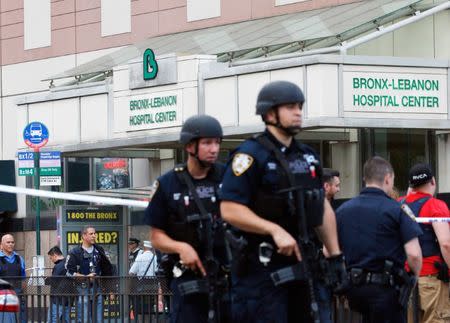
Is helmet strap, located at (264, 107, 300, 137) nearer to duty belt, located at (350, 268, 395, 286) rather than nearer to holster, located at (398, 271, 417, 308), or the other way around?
duty belt, located at (350, 268, 395, 286)

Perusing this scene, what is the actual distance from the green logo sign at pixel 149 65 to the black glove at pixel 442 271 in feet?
53.0

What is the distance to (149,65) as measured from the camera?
2873 cm

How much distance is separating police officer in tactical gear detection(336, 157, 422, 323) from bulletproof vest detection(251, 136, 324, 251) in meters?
1.71

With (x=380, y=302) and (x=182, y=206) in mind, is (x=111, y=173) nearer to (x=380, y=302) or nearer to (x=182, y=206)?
(x=380, y=302)

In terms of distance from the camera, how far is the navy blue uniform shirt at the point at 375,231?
33.6 ft

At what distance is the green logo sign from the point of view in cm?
2855

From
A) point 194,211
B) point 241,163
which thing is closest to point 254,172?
point 241,163

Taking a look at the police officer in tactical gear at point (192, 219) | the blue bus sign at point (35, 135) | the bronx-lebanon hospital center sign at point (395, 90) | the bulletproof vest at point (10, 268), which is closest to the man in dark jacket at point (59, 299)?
the bulletproof vest at point (10, 268)

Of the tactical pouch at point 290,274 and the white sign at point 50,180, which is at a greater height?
the white sign at point 50,180

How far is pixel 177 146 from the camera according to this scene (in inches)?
1188

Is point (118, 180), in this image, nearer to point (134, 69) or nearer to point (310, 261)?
point (134, 69)

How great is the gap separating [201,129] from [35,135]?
758 inches

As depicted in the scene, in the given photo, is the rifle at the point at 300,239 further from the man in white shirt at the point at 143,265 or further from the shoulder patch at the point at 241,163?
the man in white shirt at the point at 143,265

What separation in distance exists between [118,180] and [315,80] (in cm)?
1032
